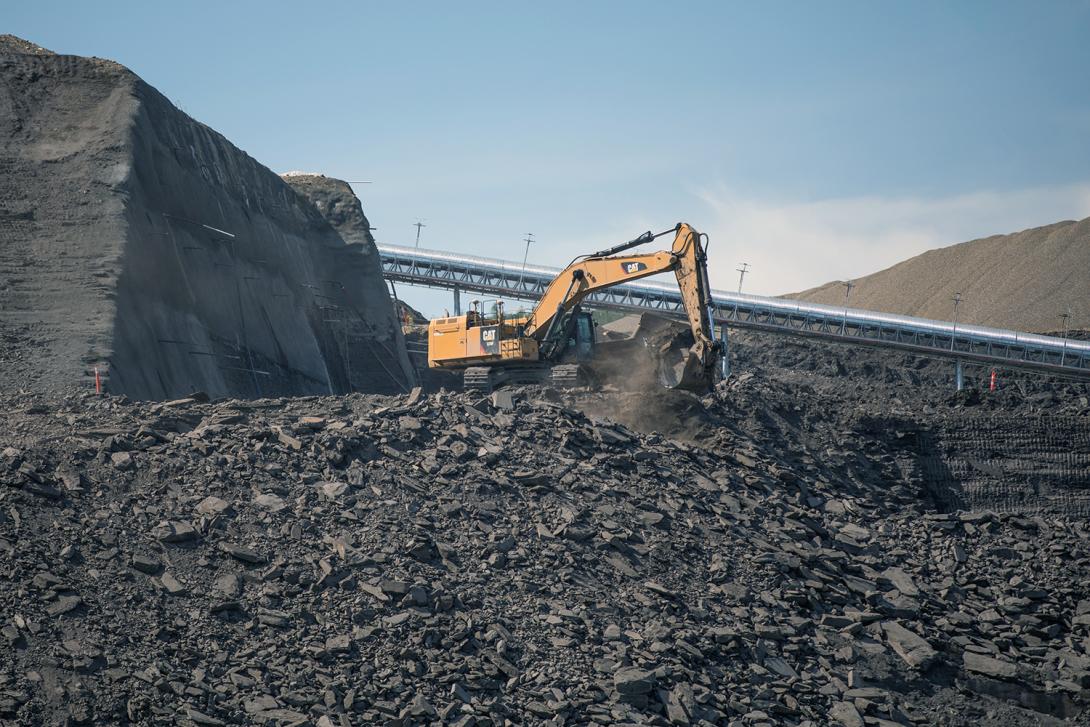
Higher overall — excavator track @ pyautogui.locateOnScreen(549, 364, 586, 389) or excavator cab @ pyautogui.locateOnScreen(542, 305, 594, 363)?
excavator cab @ pyautogui.locateOnScreen(542, 305, 594, 363)

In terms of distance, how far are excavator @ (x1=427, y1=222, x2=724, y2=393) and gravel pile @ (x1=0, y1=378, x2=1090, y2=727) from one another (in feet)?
9.20

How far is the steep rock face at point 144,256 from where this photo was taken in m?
20.0

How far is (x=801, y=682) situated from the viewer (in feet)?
41.1

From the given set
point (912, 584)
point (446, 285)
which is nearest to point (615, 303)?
point (446, 285)

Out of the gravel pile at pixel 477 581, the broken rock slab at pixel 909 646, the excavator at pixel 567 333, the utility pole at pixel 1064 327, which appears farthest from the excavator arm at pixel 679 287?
the utility pole at pixel 1064 327

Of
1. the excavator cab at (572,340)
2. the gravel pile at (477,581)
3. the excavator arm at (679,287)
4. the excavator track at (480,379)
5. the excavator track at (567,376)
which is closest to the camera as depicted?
the gravel pile at (477,581)

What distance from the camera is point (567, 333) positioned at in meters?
22.5

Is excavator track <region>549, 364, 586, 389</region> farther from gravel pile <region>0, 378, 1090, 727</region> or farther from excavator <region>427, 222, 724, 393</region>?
gravel pile <region>0, 378, 1090, 727</region>

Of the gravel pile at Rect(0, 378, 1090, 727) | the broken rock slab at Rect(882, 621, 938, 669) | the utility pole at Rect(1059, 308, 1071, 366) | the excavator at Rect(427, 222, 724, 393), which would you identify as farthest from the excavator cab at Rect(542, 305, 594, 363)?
the utility pole at Rect(1059, 308, 1071, 366)

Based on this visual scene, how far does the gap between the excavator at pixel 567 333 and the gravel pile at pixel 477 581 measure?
2.80 metres

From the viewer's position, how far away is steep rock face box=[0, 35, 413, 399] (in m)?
20.0

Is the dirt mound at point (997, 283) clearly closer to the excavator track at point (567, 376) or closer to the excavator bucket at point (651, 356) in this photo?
the excavator bucket at point (651, 356)

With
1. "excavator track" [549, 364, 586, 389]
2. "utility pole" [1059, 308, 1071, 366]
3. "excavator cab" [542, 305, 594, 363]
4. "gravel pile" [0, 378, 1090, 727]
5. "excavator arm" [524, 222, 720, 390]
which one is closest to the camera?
"gravel pile" [0, 378, 1090, 727]

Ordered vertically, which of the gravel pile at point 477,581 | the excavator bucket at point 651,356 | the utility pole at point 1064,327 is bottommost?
the gravel pile at point 477,581
